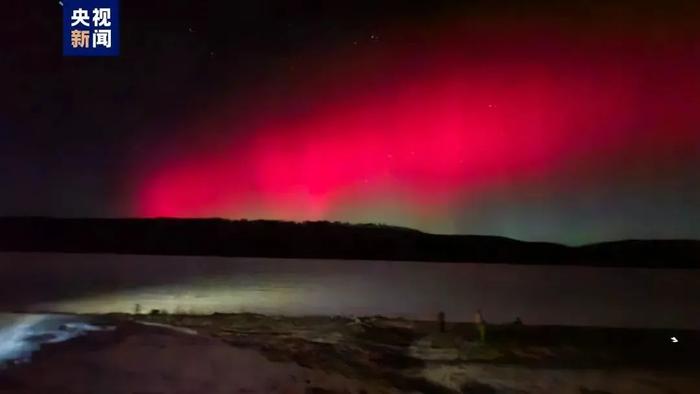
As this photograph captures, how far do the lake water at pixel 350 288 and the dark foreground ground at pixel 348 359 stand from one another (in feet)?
1.16

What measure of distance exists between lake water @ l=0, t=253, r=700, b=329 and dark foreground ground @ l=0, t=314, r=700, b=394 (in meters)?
0.35

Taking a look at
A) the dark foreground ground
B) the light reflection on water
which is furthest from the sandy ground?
the light reflection on water

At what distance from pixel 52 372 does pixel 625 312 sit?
458cm

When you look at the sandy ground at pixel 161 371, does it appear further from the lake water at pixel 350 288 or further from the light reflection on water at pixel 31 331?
the lake water at pixel 350 288

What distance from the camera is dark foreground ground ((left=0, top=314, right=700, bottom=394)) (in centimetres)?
484

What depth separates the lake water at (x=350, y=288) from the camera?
6.95 m

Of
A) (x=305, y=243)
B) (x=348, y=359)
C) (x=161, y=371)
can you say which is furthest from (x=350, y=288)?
(x=161, y=371)

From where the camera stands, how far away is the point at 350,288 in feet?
24.4

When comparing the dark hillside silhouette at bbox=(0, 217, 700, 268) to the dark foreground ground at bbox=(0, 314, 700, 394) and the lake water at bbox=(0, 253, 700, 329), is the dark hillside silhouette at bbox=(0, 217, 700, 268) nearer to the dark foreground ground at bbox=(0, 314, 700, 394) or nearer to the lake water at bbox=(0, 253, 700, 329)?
the lake water at bbox=(0, 253, 700, 329)

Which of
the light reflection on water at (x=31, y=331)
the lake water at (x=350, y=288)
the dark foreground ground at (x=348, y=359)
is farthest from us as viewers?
the lake water at (x=350, y=288)

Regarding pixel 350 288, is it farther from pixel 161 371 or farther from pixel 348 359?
pixel 161 371

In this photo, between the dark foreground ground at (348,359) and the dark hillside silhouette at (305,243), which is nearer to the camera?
the dark foreground ground at (348,359)

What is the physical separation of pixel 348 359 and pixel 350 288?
2056 mm

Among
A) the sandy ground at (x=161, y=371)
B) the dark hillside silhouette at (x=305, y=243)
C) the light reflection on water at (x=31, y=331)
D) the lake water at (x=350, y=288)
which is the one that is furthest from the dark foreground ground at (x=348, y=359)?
the dark hillside silhouette at (x=305, y=243)
